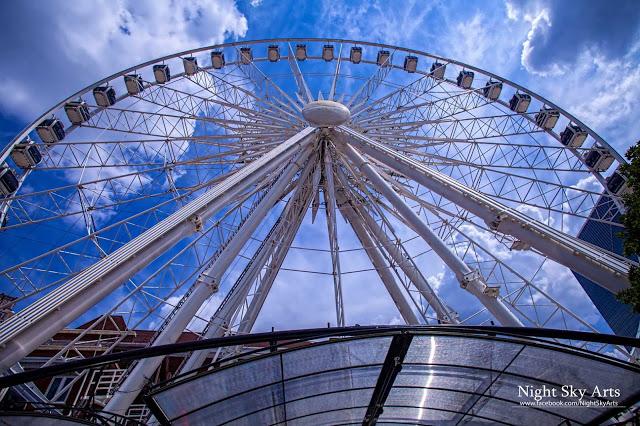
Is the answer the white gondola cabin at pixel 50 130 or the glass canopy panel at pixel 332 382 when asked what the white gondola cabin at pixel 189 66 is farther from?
the glass canopy panel at pixel 332 382

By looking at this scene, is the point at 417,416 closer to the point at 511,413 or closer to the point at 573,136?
the point at 511,413

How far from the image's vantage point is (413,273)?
717 inches

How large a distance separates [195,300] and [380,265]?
32.9ft

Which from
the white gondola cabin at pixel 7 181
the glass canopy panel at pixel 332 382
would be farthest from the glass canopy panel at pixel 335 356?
the white gondola cabin at pixel 7 181

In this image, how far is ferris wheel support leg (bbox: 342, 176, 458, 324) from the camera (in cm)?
1741

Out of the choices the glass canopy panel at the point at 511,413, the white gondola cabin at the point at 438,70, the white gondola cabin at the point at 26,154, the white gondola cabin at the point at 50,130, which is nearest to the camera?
the glass canopy panel at the point at 511,413

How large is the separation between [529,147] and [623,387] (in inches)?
605

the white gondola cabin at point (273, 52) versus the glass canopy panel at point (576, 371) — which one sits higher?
the white gondola cabin at point (273, 52)

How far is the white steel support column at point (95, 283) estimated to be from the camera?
8117 mm

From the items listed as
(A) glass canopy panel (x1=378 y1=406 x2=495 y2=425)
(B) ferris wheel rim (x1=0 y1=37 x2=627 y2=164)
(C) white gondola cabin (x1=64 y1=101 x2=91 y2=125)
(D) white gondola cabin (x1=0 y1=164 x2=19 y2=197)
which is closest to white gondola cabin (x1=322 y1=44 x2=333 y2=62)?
(B) ferris wheel rim (x1=0 y1=37 x2=627 y2=164)

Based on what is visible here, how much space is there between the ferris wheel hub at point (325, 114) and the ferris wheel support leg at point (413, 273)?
5138 mm

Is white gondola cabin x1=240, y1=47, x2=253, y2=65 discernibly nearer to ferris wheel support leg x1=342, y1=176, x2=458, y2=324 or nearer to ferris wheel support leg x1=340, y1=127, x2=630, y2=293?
ferris wheel support leg x1=342, y1=176, x2=458, y2=324

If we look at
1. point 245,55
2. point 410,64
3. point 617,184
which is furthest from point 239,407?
point 410,64

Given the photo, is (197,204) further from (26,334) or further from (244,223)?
(26,334)
